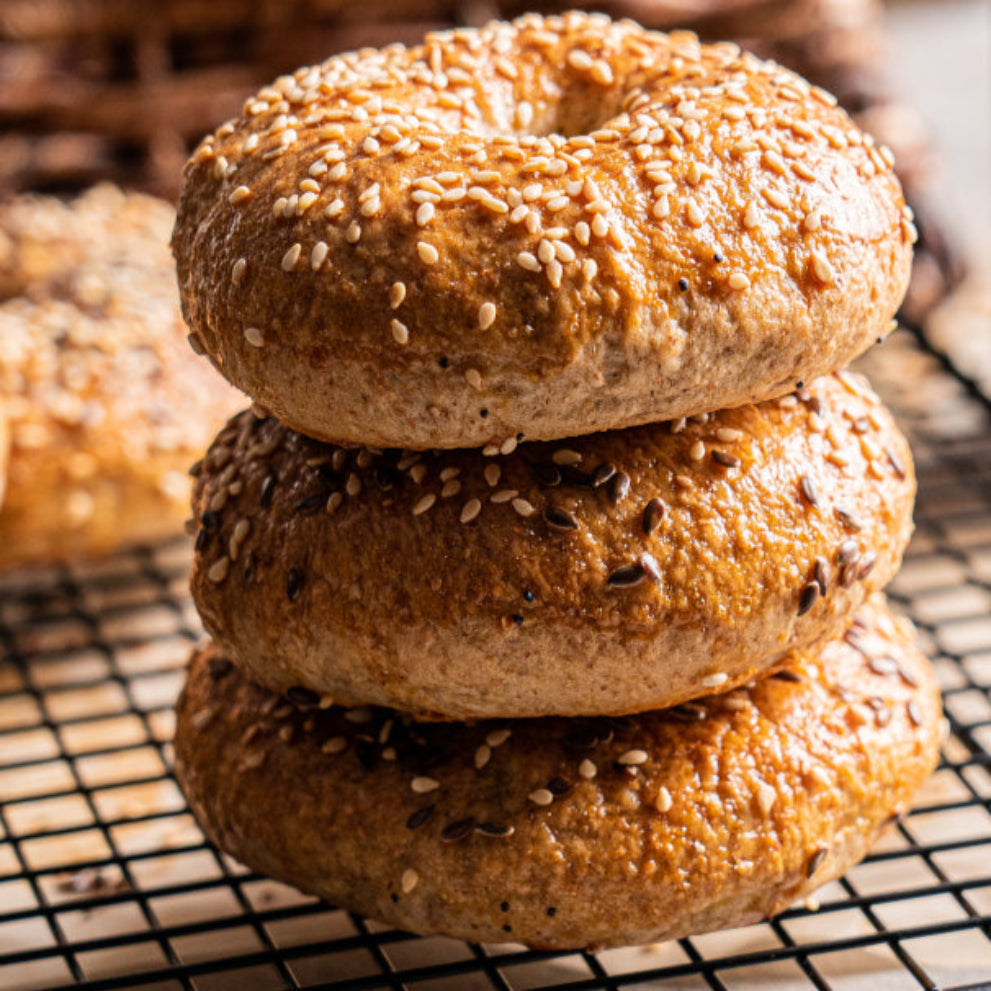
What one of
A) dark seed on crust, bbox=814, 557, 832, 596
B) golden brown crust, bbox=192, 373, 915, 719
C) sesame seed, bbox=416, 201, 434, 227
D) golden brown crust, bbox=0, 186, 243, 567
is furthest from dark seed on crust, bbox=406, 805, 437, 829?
golden brown crust, bbox=0, 186, 243, 567

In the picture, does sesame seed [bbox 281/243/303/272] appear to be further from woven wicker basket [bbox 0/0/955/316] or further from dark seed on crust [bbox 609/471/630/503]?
woven wicker basket [bbox 0/0/955/316]

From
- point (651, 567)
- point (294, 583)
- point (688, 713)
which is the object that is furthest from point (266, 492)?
point (688, 713)

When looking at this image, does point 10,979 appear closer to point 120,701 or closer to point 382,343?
point 120,701

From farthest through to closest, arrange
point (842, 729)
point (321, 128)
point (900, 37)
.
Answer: point (900, 37) → point (842, 729) → point (321, 128)

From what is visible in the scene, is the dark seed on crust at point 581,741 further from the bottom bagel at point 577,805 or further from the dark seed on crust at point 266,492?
the dark seed on crust at point 266,492

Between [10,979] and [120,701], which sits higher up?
[10,979]

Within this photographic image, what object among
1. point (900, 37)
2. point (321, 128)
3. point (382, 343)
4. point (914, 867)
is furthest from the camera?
point (900, 37)

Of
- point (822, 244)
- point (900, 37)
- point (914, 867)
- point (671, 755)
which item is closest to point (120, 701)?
point (671, 755)
